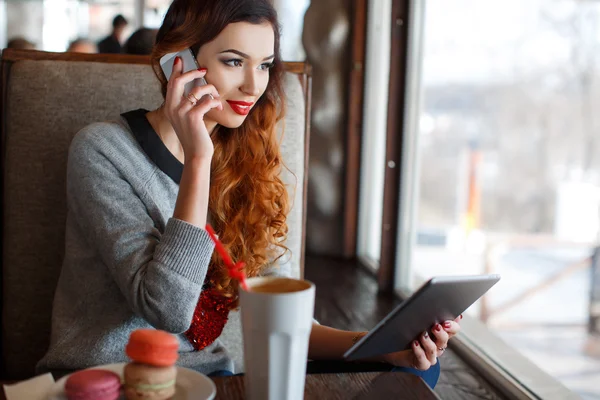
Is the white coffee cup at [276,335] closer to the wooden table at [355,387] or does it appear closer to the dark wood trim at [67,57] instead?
the wooden table at [355,387]

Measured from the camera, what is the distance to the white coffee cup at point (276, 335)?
2.16 feet

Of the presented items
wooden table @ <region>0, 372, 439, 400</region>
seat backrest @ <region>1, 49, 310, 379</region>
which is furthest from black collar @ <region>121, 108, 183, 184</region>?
wooden table @ <region>0, 372, 439, 400</region>

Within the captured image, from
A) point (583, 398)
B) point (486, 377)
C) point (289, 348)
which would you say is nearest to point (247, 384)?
point (289, 348)

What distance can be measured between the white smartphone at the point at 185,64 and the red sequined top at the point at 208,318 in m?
0.38

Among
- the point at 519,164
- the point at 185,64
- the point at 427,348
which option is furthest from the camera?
the point at 519,164

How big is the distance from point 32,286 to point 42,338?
119mm

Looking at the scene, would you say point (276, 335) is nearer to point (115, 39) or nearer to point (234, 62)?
point (234, 62)

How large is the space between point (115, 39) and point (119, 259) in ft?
9.61

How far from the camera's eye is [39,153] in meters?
1.38

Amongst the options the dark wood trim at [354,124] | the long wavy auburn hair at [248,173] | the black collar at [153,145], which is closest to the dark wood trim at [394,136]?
the dark wood trim at [354,124]

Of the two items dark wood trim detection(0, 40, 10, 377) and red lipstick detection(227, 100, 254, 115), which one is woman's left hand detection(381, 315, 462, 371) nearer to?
red lipstick detection(227, 100, 254, 115)

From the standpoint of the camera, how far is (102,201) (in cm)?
109

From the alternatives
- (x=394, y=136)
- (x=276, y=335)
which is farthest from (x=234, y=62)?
(x=394, y=136)

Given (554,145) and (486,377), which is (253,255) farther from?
(554,145)
